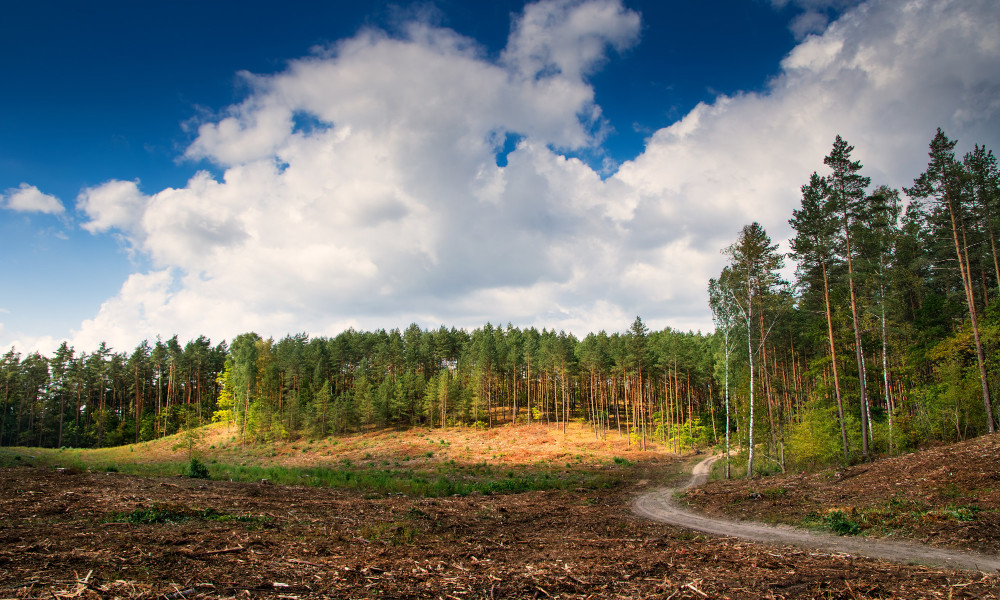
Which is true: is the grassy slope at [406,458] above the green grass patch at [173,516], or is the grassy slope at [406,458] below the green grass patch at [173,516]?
below

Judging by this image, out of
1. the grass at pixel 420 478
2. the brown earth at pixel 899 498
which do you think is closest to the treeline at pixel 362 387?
the grass at pixel 420 478

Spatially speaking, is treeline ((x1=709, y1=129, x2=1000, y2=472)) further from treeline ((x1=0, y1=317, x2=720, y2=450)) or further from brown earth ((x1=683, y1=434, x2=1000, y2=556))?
treeline ((x1=0, y1=317, x2=720, y2=450))

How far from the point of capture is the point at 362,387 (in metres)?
67.4

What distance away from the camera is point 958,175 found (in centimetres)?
2333

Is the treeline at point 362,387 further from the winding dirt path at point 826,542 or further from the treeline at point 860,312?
the winding dirt path at point 826,542

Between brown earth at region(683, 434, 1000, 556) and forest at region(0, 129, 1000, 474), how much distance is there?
448 centimetres

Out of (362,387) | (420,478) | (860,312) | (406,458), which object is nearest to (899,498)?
(860,312)

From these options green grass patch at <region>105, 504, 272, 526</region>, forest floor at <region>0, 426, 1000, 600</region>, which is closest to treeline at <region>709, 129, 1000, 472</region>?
forest floor at <region>0, 426, 1000, 600</region>

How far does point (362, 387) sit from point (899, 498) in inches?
2529

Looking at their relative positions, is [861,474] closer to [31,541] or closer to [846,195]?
[846,195]

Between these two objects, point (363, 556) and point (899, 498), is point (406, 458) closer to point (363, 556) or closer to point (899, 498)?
point (363, 556)

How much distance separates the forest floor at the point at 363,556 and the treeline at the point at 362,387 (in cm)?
4813

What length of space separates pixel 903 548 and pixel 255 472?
33662 millimetres

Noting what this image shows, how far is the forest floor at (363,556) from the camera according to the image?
590 centimetres
